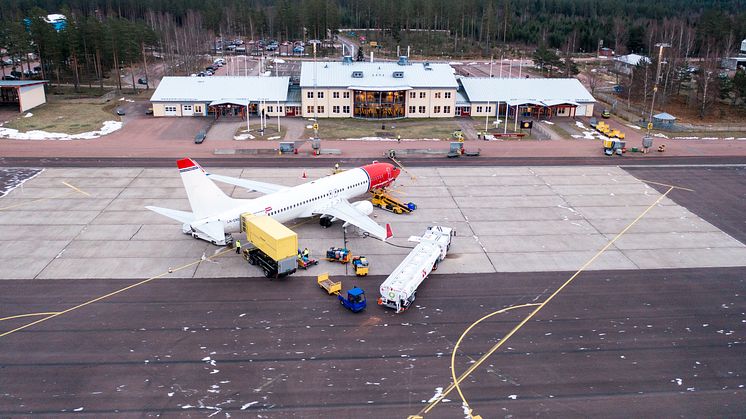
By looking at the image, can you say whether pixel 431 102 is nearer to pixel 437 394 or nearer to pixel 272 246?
pixel 272 246

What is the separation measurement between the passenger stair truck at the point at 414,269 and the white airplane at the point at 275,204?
381 cm

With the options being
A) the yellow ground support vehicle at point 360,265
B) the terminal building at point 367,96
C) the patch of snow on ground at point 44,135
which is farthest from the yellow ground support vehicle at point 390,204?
the patch of snow on ground at point 44,135

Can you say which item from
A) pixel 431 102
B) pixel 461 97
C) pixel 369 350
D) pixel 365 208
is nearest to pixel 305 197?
pixel 365 208

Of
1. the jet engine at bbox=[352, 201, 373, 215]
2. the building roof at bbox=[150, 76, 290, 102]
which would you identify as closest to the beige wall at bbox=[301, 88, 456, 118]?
the building roof at bbox=[150, 76, 290, 102]

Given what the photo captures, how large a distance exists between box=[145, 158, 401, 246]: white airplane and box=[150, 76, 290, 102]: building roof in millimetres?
53778

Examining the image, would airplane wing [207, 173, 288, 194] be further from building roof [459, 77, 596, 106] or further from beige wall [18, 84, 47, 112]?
beige wall [18, 84, 47, 112]

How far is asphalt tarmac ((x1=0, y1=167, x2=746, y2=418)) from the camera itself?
31.5m

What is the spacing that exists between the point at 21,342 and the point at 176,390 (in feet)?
40.6

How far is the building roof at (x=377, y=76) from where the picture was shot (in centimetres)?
11081

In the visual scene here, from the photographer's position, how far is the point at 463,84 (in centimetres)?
11862

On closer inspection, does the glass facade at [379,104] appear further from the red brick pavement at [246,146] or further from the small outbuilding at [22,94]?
A: the small outbuilding at [22,94]

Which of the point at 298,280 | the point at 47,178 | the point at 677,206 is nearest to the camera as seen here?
the point at 298,280

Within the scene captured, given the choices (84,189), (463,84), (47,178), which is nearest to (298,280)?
(84,189)

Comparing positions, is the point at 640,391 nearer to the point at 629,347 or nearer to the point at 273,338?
the point at 629,347
